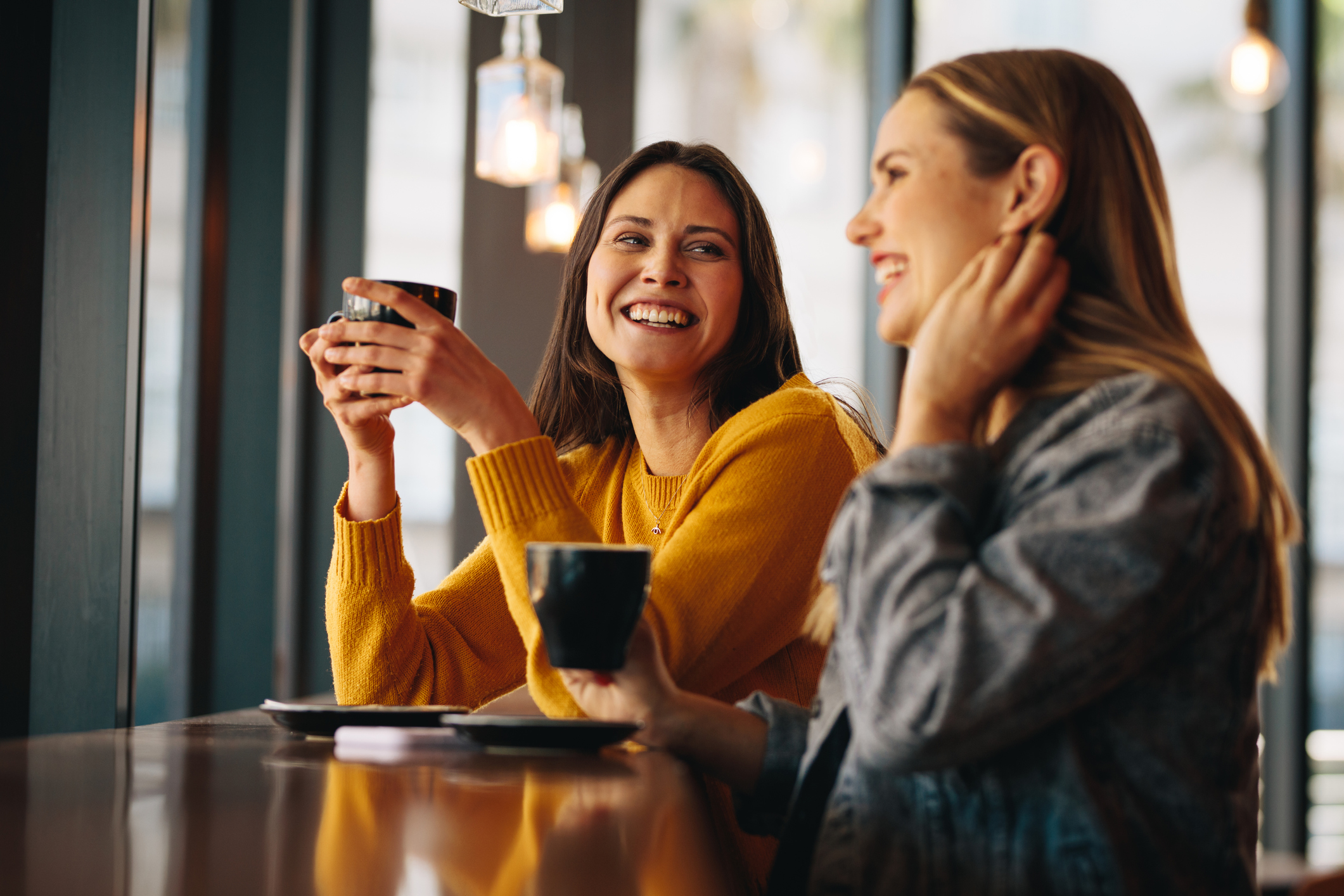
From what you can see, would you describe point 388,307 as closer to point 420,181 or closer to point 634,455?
point 634,455

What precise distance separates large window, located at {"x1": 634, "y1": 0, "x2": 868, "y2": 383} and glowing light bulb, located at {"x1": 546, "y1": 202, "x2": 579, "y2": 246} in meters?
0.52

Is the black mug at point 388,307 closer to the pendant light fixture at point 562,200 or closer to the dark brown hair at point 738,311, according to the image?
the dark brown hair at point 738,311

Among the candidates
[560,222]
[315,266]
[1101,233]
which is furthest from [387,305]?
[315,266]

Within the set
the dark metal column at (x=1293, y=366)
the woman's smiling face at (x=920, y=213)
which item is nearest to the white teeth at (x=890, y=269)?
the woman's smiling face at (x=920, y=213)

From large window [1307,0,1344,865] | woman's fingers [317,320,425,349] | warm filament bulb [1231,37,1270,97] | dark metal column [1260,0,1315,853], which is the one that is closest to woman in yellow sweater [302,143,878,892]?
woman's fingers [317,320,425,349]

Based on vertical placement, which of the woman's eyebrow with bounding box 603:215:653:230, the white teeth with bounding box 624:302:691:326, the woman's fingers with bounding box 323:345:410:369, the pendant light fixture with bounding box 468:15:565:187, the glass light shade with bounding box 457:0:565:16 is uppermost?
the pendant light fixture with bounding box 468:15:565:187

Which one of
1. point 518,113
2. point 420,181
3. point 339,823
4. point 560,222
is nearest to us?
point 339,823

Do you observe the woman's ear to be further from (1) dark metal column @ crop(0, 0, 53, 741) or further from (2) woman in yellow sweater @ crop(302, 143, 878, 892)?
(1) dark metal column @ crop(0, 0, 53, 741)

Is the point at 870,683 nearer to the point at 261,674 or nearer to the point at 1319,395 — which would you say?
the point at 261,674

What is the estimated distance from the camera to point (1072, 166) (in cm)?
94

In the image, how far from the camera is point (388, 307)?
1.23 metres

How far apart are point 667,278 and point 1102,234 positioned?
73cm

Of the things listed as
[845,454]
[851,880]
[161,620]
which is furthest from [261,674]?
[851,880]

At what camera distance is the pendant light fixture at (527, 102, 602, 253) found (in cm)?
320
